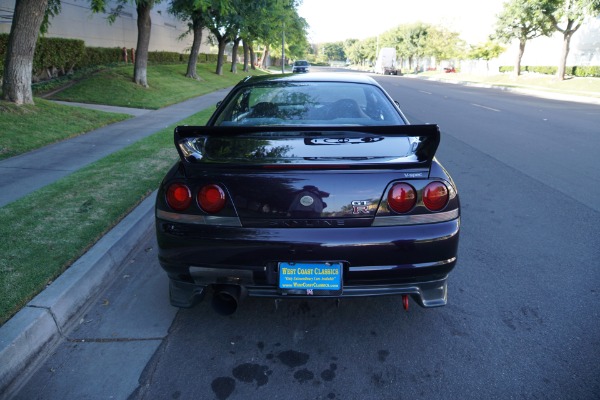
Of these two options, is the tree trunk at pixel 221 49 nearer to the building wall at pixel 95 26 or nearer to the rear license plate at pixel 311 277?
the building wall at pixel 95 26

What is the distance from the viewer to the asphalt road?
7.98 ft

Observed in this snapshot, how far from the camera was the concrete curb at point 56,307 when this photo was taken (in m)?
2.47

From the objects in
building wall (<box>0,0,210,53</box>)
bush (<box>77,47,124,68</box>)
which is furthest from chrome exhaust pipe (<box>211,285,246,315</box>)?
bush (<box>77,47,124,68</box>)

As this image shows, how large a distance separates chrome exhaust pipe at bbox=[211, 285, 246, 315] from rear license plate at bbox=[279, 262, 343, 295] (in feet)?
0.84

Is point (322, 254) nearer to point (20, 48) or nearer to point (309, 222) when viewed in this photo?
point (309, 222)

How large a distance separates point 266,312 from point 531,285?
2.09 m

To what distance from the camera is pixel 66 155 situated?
776 centimetres

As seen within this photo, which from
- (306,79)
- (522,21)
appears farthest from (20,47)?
(522,21)

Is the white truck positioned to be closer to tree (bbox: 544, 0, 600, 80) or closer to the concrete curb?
tree (bbox: 544, 0, 600, 80)

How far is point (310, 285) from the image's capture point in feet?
8.39

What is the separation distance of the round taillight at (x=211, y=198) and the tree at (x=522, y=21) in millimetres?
38249

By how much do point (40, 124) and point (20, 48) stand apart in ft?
6.66

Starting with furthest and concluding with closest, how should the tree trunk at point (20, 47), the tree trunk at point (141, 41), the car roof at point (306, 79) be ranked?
the tree trunk at point (141, 41)
the tree trunk at point (20, 47)
the car roof at point (306, 79)

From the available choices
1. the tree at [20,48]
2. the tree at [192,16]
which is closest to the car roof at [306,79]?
the tree at [20,48]
